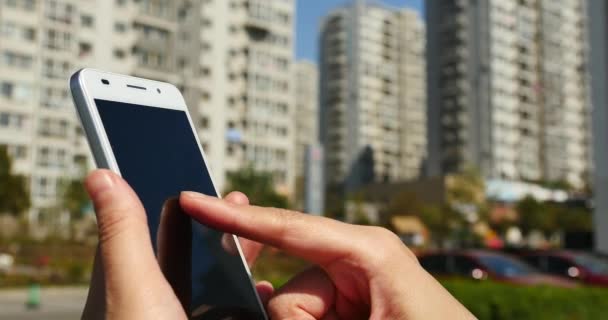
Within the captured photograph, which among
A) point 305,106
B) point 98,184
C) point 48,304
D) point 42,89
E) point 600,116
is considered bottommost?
point 48,304

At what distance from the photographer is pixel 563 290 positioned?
9.52m

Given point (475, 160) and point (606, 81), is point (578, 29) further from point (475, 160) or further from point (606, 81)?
point (606, 81)

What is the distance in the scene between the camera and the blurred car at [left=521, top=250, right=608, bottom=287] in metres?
17.0

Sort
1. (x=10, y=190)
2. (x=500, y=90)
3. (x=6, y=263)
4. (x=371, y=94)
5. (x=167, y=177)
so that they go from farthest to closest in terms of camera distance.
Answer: (x=371, y=94) < (x=500, y=90) < (x=10, y=190) < (x=6, y=263) < (x=167, y=177)

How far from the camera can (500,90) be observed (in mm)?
96188

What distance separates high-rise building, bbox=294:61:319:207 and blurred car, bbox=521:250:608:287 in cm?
11507

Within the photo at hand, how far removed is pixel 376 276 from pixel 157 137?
0.91 meters

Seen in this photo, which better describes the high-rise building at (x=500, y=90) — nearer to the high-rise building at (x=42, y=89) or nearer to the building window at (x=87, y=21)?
the building window at (x=87, y=21)

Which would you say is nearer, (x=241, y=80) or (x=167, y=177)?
(x=167, y=177)

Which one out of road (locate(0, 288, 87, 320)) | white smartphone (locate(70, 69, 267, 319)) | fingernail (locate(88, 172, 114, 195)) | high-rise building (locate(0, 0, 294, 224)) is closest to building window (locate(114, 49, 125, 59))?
high-rise building (locate(0, 0, 294, 224))

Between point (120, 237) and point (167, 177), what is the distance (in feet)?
1.67

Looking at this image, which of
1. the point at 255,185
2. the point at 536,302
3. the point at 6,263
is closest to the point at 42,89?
the point at 255,185

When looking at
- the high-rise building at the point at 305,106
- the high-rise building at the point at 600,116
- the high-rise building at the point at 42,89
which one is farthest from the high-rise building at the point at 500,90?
the high-rise building at the point at 42,89

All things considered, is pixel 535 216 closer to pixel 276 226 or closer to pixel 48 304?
pixel 48 304
